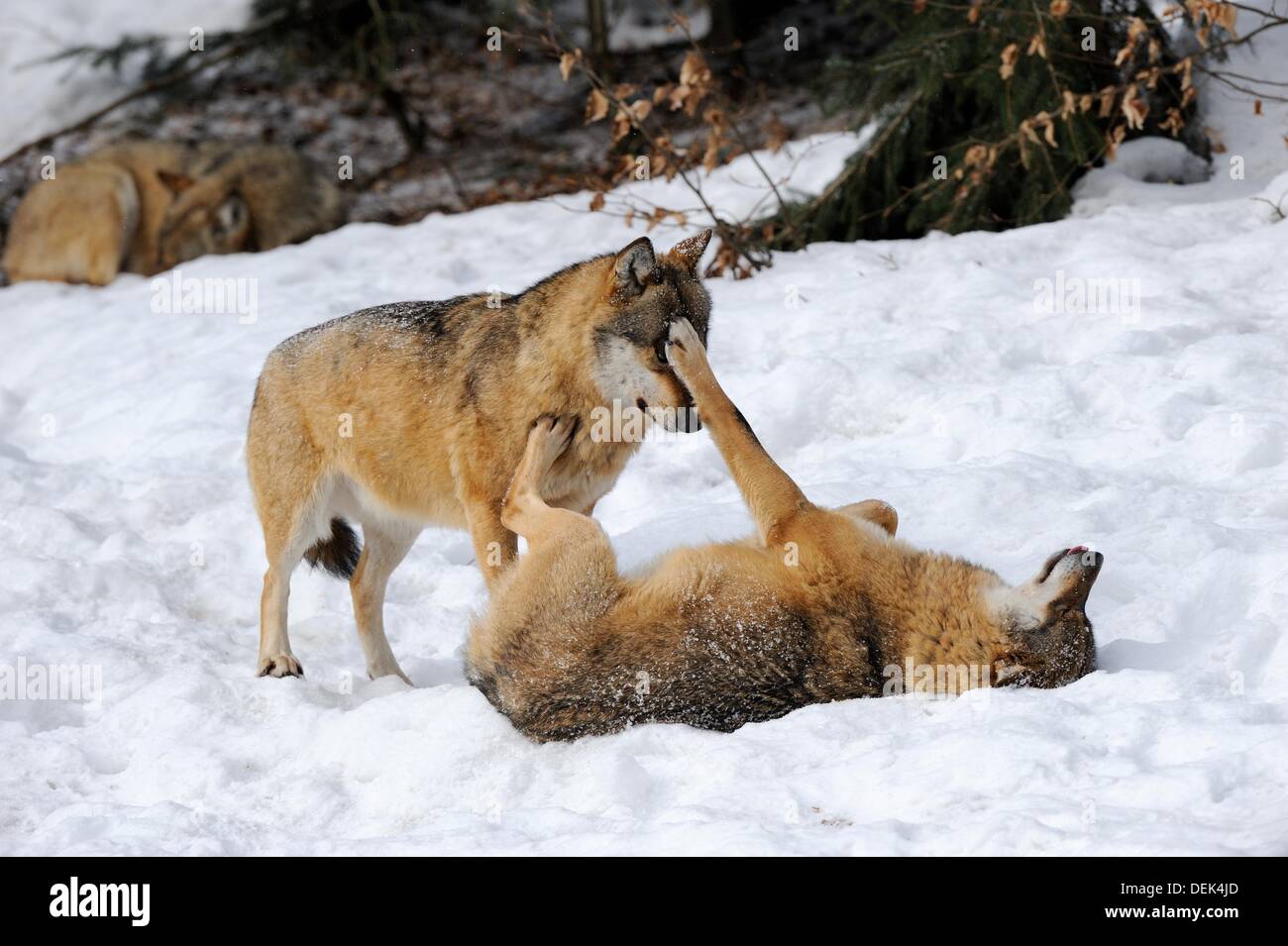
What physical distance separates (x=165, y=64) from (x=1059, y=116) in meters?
9.96

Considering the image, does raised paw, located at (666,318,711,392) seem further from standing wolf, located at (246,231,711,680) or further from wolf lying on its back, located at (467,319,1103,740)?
wolf lying on its back, located at (467,319,1103,740)

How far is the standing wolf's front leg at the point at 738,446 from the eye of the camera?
17.1 feet

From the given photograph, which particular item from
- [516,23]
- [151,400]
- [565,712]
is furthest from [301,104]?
[565,712]

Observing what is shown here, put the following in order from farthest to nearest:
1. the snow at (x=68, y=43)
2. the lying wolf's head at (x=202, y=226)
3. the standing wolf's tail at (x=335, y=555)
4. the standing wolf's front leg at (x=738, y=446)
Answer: the snow at (x=68, y=43)
the lying wolf's head at (x=202, y=226)
the standing wolf's tail at (x=335, y=555)
the standing wolf's front leg at (x=738, y=446)

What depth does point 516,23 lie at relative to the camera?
15.1 meters

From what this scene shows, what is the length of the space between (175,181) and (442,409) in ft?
27.8

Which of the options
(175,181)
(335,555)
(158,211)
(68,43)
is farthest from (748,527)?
(68,43)

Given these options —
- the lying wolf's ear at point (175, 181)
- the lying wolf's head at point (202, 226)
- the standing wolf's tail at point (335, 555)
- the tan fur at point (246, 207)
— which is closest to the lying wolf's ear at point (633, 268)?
the standing wolf's tail at point (335, 555)

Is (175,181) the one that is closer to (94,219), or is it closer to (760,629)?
(94,219)

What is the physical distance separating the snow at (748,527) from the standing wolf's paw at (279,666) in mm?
131

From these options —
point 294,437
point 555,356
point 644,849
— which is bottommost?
point 644,849

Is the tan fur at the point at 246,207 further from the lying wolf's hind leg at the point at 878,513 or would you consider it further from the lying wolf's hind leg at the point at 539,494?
the lying wolf's hind leg at the point at 878,513

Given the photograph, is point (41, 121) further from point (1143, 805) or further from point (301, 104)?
point (1143, 805)

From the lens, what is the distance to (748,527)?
672 cm
